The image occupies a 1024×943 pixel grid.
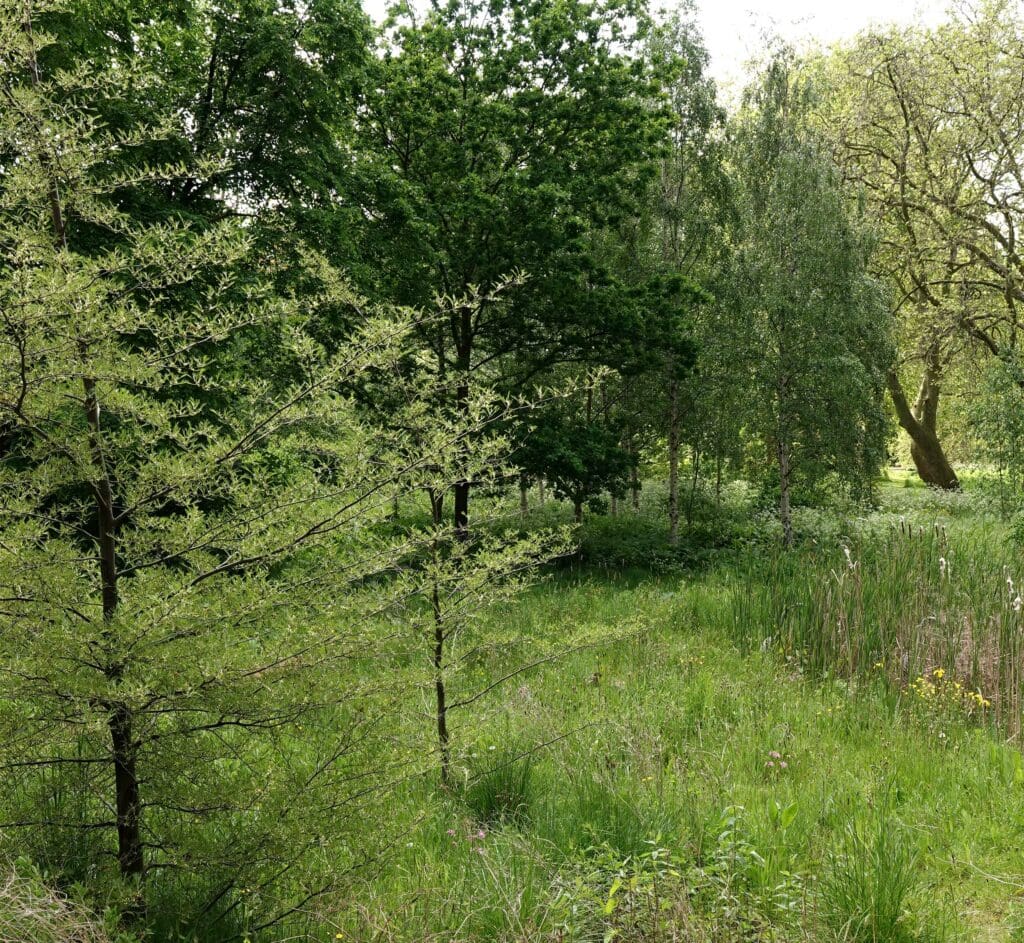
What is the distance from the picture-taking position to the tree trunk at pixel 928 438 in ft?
69.4

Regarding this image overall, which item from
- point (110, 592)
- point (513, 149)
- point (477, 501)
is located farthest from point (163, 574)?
point (513, 149)

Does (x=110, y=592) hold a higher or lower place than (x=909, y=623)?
higher

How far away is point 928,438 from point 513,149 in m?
16.2

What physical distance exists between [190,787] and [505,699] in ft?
11.3

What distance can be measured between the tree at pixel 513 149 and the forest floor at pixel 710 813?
251 inches

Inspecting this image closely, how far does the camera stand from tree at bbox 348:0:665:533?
11.3 meters

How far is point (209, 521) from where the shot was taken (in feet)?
9.91

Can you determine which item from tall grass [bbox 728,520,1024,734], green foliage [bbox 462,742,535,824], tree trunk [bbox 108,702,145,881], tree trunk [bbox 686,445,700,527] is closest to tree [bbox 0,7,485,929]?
tree trunk [bbox 108,702,145,881]

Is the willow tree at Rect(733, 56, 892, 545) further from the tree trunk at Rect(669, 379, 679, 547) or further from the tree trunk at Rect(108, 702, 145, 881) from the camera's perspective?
the tree trunk at Rect(108, 702, 145, 881)

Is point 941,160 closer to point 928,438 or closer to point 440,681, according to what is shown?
point 928,438

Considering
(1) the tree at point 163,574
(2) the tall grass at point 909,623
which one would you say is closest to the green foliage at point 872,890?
(1) the tree at point 163,574

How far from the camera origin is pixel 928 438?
21.5 meters

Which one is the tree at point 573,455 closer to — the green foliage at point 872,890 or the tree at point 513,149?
the tree at point 513,149

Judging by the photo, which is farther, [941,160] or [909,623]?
[941,160]
